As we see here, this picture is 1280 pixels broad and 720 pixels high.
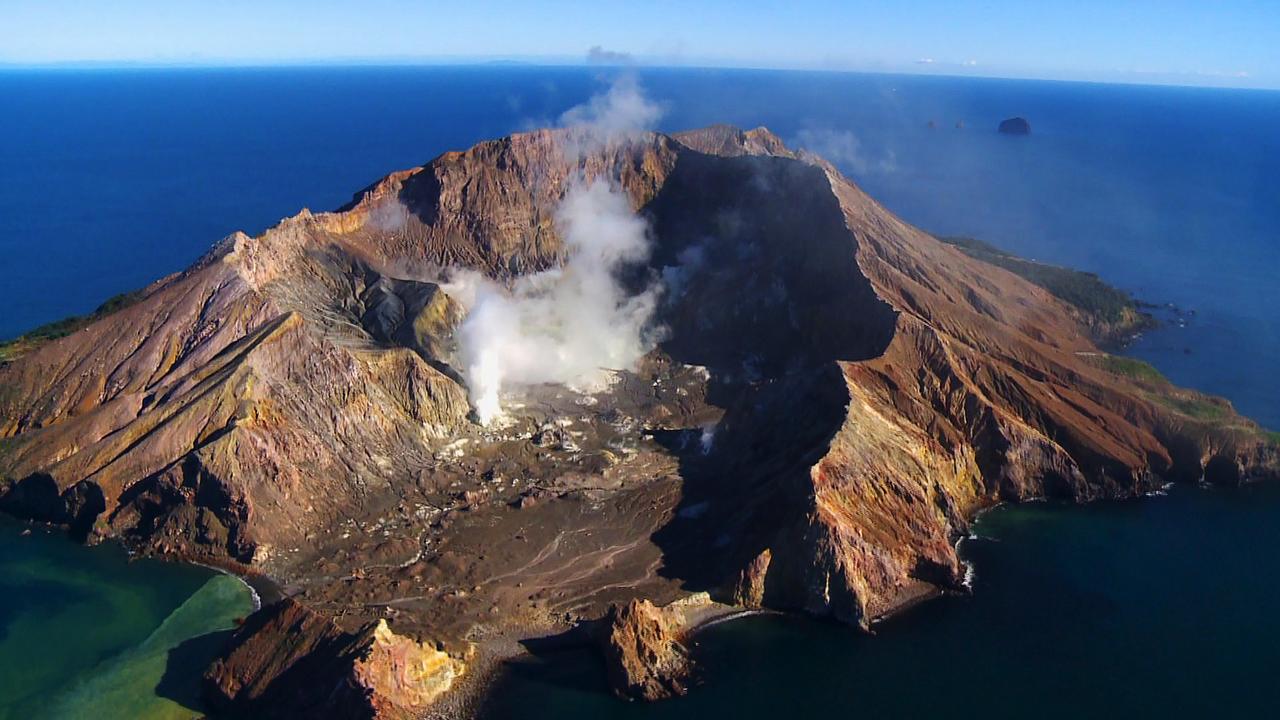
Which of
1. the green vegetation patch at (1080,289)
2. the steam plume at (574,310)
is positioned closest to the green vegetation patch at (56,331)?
the steam plume at (574,310)

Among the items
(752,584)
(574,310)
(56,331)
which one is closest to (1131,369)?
(752,584)

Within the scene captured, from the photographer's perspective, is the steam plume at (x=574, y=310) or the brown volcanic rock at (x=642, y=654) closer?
the brown volcanic rock at (x=642, y=654)

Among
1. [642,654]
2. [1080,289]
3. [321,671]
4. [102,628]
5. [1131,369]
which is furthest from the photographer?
[1080,289]

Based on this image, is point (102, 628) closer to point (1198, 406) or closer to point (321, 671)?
point (321, 671)

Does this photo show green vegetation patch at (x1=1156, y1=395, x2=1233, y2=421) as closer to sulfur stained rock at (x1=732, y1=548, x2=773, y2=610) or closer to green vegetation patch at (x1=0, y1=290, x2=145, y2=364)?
sulfur stained rock at (x1=732, y1=548, x2=773, y2=610)

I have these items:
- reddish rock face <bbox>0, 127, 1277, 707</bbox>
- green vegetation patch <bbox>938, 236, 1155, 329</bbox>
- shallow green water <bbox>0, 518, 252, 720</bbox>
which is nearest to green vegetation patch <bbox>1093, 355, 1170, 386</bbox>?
reddish rock face <bbox>0, 127, 1277, 707</bbox>

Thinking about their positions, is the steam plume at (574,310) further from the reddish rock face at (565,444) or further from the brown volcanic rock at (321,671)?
the brown volcanic rock at (321,671)
